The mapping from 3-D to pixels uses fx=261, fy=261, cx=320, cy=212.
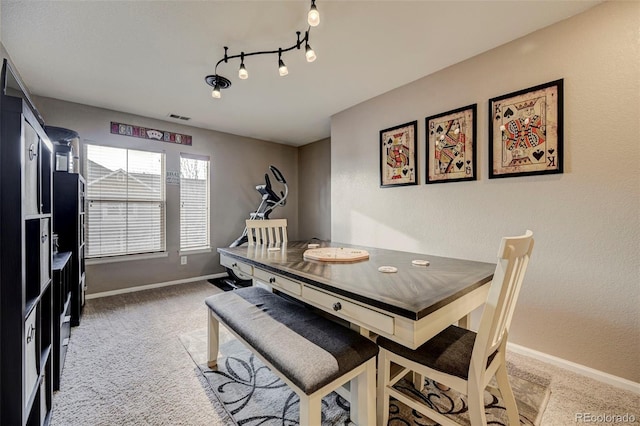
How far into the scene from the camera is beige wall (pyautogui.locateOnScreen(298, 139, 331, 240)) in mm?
4793

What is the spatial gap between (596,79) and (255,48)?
2.47 m

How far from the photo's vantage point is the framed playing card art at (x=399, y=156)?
9.04 ft

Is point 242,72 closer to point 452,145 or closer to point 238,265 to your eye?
point 238,265

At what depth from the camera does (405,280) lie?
123 centimetres

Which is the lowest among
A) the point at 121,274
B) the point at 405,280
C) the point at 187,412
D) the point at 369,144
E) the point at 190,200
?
the point at 187,412

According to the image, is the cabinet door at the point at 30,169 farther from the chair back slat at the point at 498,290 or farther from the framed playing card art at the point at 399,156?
the framed playing card art at the point at 399,156

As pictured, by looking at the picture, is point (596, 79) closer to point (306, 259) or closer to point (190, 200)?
point (306, 259)

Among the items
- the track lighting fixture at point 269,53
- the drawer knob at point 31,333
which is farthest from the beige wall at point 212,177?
the drawer knob at point 31,333

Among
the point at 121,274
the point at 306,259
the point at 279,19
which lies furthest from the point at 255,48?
the point at 121,274

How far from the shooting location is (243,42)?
2.09 metres

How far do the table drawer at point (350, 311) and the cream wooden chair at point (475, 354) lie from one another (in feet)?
1.04

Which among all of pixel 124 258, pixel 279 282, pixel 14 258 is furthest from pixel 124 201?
pixel 279 282

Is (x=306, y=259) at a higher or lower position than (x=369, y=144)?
lower

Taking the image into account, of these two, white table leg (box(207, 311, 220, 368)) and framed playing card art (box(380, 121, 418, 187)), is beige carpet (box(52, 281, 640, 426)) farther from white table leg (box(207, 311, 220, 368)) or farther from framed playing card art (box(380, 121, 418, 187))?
framed playing card art (box(380, 121, 418, 187))
